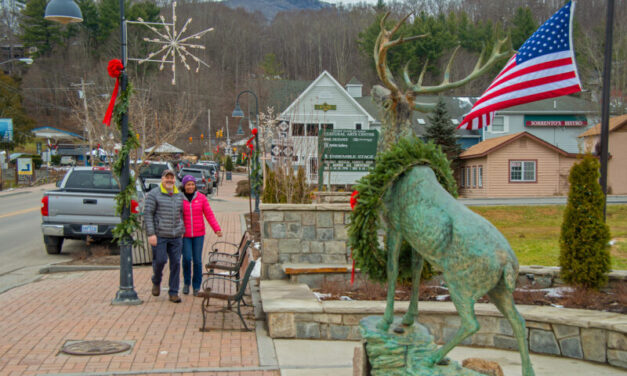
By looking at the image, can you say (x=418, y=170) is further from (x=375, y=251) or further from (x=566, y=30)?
(x=566, y=30)

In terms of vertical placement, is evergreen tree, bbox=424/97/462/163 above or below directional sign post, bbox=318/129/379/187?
above

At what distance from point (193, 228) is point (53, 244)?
6604mm

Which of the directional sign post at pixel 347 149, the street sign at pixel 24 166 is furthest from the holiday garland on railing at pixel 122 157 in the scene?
the street sign at pixel 24 166

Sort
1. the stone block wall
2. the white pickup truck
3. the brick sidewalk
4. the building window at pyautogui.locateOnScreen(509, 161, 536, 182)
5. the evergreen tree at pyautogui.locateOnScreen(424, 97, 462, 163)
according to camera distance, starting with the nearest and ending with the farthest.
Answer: the brick sidewalk
the stone block wall
the white pickup truck
the building window at pyautogui.locateOnScreen(509, 161, 536, 182)
the evergreen tree at pyautogui.locateOnScreen(424, 97, 462, 163)

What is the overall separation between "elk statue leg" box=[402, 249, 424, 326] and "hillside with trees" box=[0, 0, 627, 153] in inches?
1760

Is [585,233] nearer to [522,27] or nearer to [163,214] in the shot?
[163,214]

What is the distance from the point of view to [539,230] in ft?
57.4

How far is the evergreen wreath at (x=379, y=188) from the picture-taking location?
4.77 metres

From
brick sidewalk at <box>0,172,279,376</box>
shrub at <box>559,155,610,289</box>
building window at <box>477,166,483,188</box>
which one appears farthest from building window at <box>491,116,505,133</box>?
brick sidewalk at <box>0,172,279,376</box>

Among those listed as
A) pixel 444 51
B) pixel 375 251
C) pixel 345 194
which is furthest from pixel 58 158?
pixel 375 251

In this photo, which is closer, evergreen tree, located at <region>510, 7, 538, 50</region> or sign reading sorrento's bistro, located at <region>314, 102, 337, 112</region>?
sign reading sorrento's bistro, located at <region>314, 102, 337, 112</region>

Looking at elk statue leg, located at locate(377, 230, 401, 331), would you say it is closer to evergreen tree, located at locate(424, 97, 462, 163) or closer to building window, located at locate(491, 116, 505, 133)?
evergreen tree, located at locate(424, 97, 462, 163)

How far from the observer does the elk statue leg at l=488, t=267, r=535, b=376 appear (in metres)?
4.23

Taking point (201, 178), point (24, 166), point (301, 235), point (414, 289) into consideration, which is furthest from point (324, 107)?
point (24, 166)
